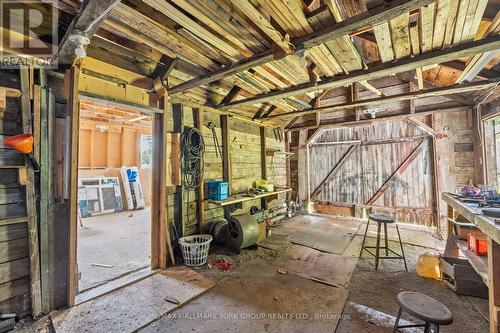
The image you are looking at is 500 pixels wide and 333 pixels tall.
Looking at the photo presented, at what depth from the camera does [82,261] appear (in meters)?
3.39

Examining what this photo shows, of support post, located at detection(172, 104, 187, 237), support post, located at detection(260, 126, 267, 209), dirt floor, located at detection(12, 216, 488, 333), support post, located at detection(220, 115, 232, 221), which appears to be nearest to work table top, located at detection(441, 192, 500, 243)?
dirt floor, located at detection(12, 216, 488, 333)

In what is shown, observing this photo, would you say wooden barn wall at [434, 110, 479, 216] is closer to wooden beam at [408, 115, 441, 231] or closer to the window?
wooden beam at [408, 115, 441, 231]

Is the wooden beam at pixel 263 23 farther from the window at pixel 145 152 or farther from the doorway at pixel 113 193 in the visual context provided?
the window at pixel 145 152

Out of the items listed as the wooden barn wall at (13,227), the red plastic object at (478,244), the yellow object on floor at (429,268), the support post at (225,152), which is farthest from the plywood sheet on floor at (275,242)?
the wooden barn wall at (13,227)

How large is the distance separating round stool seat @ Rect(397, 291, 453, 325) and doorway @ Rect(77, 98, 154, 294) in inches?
121

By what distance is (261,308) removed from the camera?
229cm

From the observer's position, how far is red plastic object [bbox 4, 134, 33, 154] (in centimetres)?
190

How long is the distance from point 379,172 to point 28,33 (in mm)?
6599

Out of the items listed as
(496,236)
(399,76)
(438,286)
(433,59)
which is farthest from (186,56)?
(399,76)

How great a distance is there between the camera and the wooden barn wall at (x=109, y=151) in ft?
24.3

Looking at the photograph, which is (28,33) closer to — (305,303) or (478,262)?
(305,303)

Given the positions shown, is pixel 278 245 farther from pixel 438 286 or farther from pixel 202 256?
pixel 438 286

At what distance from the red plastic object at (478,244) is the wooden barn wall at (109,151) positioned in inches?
333

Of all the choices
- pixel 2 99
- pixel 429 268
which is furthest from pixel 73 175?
pixel 429 268
